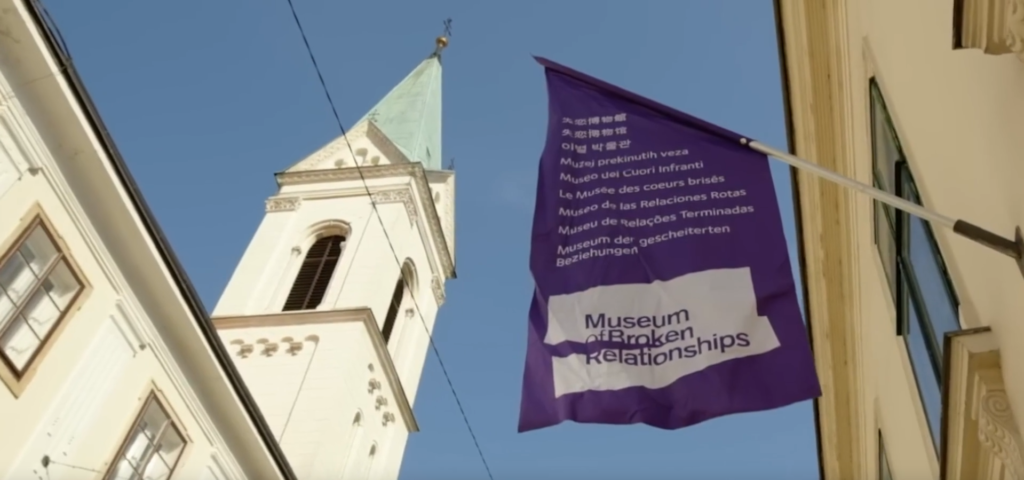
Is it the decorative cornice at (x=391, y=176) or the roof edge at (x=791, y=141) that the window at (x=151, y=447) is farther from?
the decorative cornice at (x=391, y=176)

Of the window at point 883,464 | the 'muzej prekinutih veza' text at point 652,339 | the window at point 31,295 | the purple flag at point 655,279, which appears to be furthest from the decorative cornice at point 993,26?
the window at point 31,295

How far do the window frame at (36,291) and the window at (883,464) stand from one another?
10334 mm

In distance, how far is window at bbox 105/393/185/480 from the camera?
44.0ft

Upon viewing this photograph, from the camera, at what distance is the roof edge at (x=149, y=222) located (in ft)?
37.4

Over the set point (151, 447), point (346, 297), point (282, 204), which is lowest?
point (151, 447)

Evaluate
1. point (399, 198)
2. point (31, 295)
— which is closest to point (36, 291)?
point (31, 295)

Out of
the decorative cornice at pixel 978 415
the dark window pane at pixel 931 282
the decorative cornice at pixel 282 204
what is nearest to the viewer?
the decorative cornice at pixel 978 415

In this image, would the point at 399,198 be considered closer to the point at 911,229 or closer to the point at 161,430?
the point at 161,430

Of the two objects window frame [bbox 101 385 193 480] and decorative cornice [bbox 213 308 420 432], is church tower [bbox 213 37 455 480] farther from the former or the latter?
window frame [bbox 101 385 193 480]

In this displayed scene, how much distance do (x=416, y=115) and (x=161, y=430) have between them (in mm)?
25654

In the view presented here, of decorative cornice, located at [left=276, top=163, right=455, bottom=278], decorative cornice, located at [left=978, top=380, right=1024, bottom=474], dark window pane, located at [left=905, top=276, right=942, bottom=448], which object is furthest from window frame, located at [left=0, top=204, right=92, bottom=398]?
decorative cornice, located at [left=276, top=163, right=455, bottom=278]

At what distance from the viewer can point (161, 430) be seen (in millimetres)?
14227

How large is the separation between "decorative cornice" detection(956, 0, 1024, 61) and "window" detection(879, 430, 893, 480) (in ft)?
21.5

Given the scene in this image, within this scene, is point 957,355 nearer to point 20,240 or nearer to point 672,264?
point 672,264
